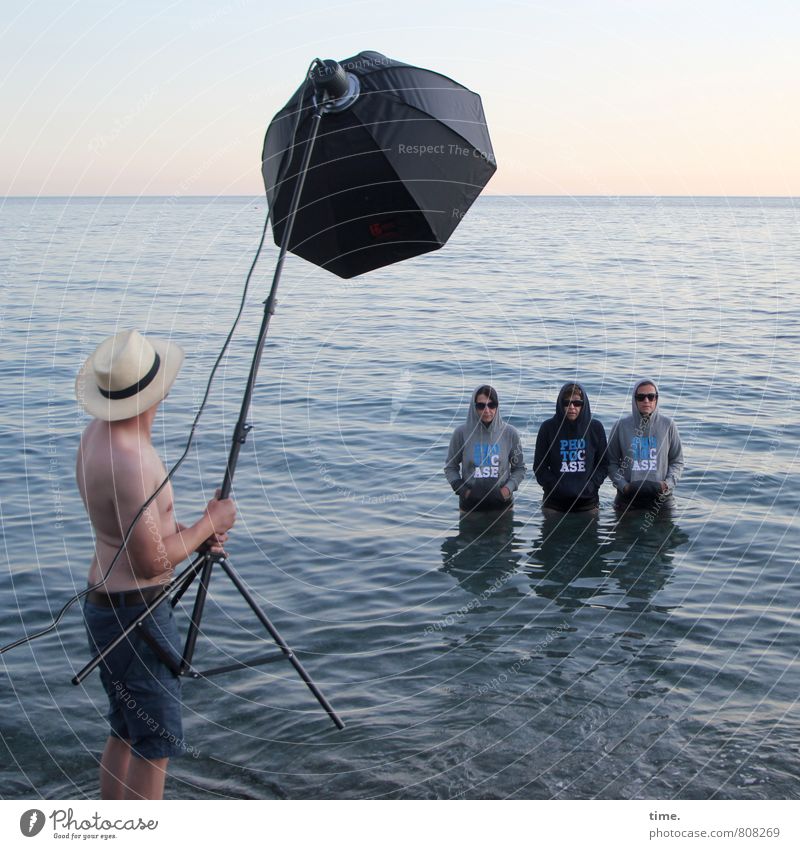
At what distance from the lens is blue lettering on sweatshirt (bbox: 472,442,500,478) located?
10.9m

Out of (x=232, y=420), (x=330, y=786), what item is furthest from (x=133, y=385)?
(x=232, y=420)

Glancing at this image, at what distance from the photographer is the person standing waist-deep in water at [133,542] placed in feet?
14.6

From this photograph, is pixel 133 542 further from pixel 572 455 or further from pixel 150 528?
pixel 572 455

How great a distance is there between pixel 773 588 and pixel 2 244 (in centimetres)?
5157

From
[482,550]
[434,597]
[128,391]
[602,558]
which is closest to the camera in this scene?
[128,391]

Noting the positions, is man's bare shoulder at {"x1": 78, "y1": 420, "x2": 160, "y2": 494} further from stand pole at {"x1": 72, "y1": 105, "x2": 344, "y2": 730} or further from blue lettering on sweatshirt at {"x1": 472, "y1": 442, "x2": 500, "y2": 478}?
blue lettering on sweatshirt at {"x1": 472, "y1": 442, "x2": 500, "y2": 478}

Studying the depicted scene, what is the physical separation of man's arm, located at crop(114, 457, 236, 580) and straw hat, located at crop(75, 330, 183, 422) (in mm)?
258

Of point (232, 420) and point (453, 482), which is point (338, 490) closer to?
point (453, 482)

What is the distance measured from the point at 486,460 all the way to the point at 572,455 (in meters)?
0.91

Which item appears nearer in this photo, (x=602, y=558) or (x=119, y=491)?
(x=119, y=491)

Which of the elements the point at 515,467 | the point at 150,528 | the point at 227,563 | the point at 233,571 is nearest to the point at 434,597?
the point at 515,467

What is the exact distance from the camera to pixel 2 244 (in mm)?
53844

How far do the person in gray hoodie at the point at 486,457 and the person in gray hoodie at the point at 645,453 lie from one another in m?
1.06

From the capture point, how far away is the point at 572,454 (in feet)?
35.8
